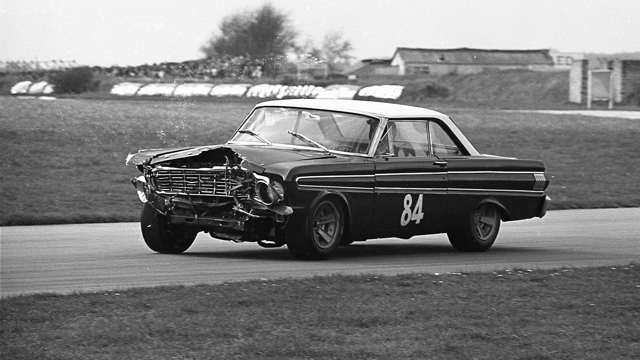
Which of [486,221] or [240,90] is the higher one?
[240,90]

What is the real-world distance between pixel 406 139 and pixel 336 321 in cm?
514

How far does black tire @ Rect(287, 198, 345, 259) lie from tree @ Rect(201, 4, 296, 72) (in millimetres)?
7230

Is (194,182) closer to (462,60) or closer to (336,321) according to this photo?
(336,321)

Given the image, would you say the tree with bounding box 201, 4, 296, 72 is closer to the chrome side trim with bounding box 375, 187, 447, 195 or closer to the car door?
the car door

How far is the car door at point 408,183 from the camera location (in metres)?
12.5

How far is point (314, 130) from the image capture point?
12.8 meters

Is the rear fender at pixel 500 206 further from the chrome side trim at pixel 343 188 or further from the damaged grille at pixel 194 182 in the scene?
the damaged grille at pixel 194 182

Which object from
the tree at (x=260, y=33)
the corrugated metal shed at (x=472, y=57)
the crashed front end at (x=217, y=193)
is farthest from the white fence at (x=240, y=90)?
the crashed front end at (x=217, y=193)

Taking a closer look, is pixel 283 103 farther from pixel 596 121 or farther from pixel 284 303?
pixel 596 121

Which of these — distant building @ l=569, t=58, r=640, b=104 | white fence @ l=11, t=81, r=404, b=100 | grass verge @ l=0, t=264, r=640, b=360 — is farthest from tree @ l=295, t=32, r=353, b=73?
distant building @ l=569, t=58, r=640, b=104

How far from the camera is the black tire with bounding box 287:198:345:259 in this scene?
11.8 m

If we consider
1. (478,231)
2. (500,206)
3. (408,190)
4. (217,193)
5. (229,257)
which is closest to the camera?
(217,193)

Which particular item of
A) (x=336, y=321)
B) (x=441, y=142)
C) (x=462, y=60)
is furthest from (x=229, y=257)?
(x=462, y=60)

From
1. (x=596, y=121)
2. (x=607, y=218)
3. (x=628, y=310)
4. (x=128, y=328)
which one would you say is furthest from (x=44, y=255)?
(x=596, y=121)
